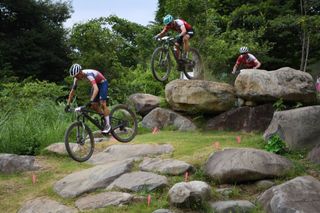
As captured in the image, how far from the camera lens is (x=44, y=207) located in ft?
31.6

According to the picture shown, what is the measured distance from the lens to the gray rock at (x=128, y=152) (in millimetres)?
11664

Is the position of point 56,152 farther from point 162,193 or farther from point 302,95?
point 302,95

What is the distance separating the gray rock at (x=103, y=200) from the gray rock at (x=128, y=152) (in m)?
1.97

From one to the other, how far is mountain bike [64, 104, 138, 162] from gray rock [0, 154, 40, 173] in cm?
116

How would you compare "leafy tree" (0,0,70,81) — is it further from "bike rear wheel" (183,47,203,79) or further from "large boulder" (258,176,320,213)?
"large boulder" (258,176,320,213)

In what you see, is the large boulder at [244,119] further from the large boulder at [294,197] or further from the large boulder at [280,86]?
the large boulder at [294,197]

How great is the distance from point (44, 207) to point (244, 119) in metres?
6.16

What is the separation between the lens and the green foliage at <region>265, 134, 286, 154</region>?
10685 mm

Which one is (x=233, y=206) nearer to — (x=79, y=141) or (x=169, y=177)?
(x=169, y=177)

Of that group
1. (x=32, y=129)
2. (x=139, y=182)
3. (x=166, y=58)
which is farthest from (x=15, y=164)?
(x=166, y=58)

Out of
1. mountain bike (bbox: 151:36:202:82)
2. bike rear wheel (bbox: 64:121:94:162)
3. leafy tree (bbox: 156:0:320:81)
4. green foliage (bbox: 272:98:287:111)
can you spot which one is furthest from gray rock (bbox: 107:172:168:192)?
leafy tree (bbox: 156:0:320:81)

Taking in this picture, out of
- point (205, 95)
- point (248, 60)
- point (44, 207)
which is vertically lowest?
point (44, 207)

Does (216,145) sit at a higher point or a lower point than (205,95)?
lower

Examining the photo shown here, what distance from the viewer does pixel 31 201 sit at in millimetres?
10078
